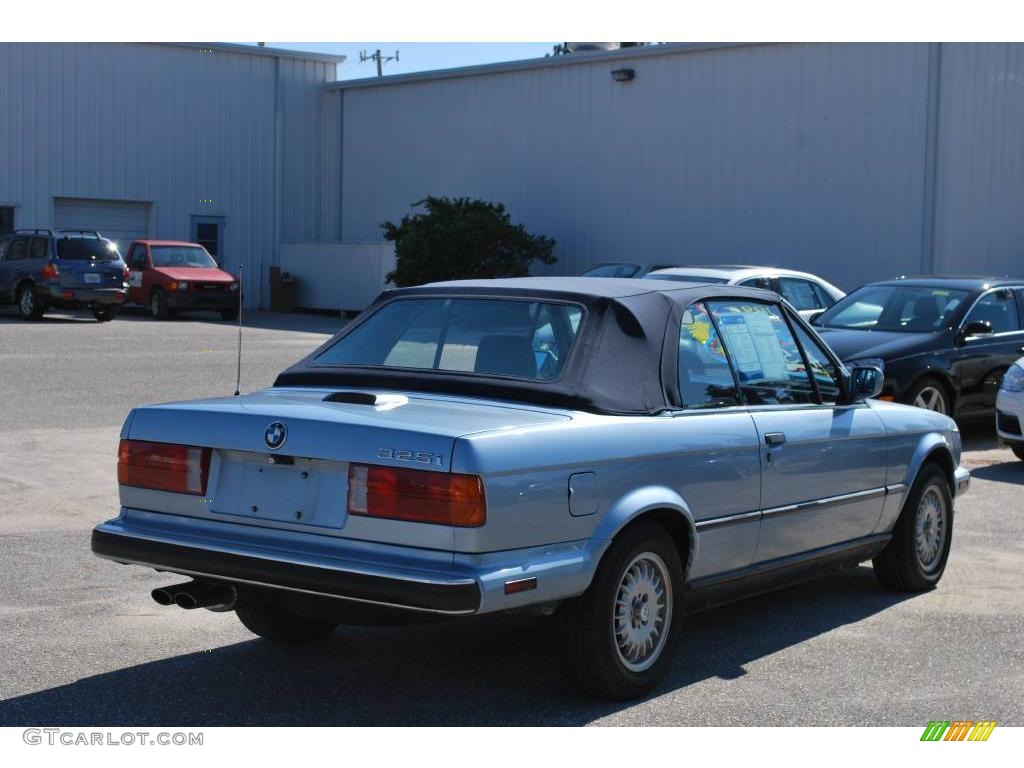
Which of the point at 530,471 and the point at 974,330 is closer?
the point at 530,471

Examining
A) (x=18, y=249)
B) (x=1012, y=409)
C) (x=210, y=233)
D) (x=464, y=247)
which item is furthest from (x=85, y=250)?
(x=1012, y=409)

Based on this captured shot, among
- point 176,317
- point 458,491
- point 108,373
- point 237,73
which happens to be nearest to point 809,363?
point 458,491

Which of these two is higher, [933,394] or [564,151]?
[564,151]

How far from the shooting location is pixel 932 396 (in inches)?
511

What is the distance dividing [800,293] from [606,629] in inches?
517

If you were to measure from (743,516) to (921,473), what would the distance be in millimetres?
1850

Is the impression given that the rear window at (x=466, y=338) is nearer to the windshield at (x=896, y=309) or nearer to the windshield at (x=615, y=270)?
the windshield at (x=896, y=309)

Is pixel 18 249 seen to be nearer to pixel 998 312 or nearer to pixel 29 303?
pixel 29 303

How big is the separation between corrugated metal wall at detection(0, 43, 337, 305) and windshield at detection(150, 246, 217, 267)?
479cm

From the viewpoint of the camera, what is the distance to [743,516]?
5762 mm

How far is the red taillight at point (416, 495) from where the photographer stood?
457 cm

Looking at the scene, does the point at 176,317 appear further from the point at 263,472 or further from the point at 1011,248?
the point at 263,472

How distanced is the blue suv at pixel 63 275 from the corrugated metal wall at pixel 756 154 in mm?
9528

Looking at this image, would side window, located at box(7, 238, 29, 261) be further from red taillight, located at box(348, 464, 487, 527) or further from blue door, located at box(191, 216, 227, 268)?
red taillight, located at box(348, 464, 487, 527)
